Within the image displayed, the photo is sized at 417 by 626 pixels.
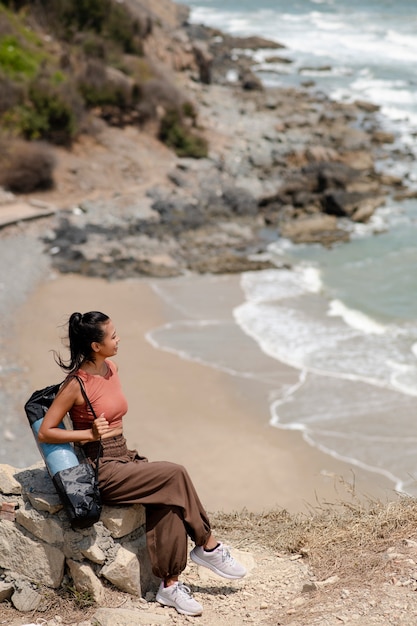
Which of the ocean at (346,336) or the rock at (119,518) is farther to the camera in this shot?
the ocean at (346,336)

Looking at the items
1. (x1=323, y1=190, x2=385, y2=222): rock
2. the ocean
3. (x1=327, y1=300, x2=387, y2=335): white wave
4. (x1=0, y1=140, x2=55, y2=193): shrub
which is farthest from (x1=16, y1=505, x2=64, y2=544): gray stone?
(x1=323, y1=190, x2=385, y2=222): rock

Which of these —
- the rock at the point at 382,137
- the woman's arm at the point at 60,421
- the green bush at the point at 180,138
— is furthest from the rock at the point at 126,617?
the rock at the point at 382,137

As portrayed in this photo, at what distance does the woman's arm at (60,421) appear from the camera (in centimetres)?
439

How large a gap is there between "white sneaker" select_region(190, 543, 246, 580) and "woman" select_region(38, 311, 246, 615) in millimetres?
146

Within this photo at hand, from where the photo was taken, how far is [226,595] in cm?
479

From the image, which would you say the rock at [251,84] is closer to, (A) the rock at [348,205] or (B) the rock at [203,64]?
(B) the rock at [203,64]

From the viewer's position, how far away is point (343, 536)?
518 centimetres

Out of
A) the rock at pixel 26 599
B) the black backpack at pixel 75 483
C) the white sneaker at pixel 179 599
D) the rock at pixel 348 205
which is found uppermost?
the black backpack at pixel 75 483

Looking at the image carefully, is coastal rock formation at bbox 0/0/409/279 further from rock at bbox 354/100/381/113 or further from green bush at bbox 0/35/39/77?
green bush at bbox 0/35/39/77

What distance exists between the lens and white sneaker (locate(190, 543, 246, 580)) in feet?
15.3

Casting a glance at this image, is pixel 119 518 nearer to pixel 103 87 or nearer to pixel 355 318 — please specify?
pixel 355 318

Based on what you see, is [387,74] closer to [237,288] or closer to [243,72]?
[243,72]

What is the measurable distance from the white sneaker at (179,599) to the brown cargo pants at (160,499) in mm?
97

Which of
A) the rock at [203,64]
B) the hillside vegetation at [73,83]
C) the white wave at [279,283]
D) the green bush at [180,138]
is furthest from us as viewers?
the rock at [203,64]
